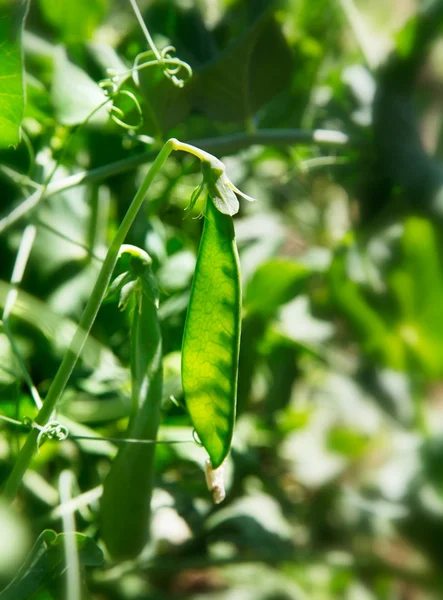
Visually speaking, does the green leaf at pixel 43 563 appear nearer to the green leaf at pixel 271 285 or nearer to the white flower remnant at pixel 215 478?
the white flower remnant at pixel 215 478

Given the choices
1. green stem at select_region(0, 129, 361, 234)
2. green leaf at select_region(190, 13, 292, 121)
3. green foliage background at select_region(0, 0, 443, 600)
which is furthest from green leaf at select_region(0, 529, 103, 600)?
green leaf at select_region(190, 13, 292, 121)

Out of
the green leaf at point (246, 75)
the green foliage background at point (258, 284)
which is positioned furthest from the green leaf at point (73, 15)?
the green leaf at point (246, 75)

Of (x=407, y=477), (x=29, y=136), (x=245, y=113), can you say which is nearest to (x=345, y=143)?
(x=245, y=113)

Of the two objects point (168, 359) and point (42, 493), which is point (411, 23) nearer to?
point (168, 359)

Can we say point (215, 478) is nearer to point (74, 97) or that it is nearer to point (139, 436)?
point (139, 436)

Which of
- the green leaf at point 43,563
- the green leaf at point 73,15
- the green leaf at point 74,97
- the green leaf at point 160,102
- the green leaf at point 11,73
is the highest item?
the green leaf at point 73,15

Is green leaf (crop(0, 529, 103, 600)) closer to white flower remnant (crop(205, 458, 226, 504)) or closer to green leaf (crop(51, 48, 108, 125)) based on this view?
white flower remnant (crop(205, 458, 226, 504))
